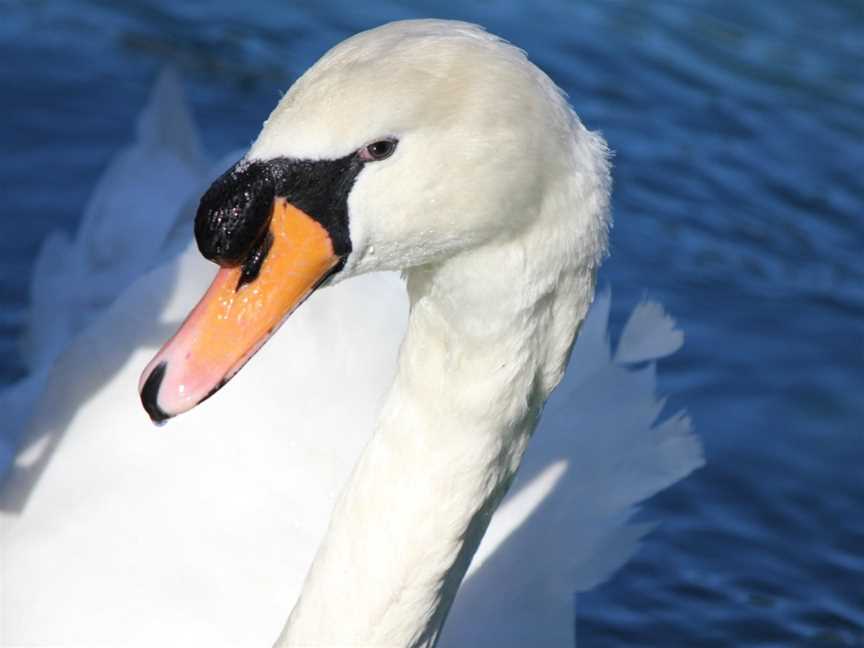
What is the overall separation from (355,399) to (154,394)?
1.87 m

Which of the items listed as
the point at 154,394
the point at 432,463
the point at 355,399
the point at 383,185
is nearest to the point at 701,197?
the point at 355,399

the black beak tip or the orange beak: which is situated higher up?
the orange beak

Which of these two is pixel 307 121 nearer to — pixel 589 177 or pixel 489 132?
pixel 489 132

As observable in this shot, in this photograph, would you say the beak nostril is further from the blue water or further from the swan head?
the blue water

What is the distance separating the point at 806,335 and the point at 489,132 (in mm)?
4336

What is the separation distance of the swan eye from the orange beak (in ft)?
0.48

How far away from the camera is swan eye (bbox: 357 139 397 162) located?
299 centimetres

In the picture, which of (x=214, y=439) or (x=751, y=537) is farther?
(x=751, y=537)

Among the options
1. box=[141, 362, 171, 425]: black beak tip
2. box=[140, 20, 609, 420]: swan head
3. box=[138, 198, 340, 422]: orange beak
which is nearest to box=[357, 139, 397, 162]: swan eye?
→ box=[140, 20, 609, 420]: swan head

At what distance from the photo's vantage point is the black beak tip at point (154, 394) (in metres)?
2.99

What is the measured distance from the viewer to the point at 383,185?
304 centimetres

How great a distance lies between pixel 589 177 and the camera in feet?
10.4

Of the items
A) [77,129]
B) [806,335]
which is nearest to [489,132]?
[806,335]

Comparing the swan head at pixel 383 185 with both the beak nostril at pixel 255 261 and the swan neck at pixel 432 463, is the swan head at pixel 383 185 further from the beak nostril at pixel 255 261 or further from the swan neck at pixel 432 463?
the swan neck at pixel 432 463
